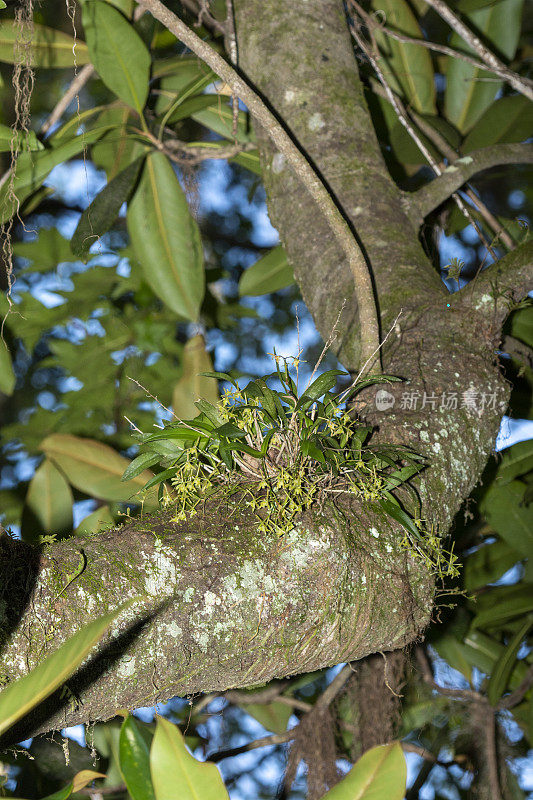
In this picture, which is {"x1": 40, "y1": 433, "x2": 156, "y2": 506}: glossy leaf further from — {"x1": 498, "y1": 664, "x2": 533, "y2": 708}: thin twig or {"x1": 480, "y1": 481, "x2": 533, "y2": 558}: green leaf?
{"x1": 498, "y1": 664, "x2": 533, "y2": 708}: thin twig

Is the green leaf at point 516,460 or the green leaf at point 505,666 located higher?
the green leaf at point 516,460

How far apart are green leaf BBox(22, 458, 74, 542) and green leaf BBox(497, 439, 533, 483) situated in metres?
1.06

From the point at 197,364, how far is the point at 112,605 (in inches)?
35.1

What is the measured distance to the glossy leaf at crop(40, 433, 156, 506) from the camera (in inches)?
57.6

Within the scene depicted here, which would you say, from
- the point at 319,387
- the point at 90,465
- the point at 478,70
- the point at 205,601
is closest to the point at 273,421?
the point at 319,387

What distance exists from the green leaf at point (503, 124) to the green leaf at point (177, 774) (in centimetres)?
171

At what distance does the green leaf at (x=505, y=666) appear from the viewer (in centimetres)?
178

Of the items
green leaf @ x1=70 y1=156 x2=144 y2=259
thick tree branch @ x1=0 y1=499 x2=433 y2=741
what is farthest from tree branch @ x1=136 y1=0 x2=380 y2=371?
green leaf @ x1=70 y1=156 x2=144 y2=259

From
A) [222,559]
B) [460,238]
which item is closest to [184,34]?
[222,559]

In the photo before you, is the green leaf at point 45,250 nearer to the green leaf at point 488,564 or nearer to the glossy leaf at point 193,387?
the glossy leaf at point 193,387

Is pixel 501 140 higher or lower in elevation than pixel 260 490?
higher

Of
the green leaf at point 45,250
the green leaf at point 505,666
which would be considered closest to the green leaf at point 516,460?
the green leaf at point 505,666

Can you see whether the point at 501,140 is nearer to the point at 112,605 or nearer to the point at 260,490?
the point at 260,490

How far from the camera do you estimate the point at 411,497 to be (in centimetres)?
86
